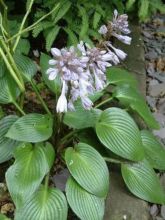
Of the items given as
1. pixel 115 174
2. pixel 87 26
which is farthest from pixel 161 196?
pixel 87 26

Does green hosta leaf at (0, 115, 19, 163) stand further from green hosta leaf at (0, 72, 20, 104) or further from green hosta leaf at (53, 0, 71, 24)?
green hosta leaf at (53, 0, 71, 24)

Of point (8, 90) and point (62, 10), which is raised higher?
point (62, 10)

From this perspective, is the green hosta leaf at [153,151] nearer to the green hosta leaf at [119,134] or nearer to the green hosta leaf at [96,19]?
the green hosta leaf at [119,134]

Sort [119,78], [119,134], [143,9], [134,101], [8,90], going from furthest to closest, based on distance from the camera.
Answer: [143,9] < [119,78] < [134,101] < [8,90] < [119,134]

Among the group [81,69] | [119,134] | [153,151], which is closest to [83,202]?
[119,134]

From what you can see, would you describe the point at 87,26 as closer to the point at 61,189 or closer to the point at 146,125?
the point at 146,125

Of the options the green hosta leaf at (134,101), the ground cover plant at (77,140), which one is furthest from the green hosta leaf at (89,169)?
the green hosta leaf at (134,101)

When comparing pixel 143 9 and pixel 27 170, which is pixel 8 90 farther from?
pixel 143 9
